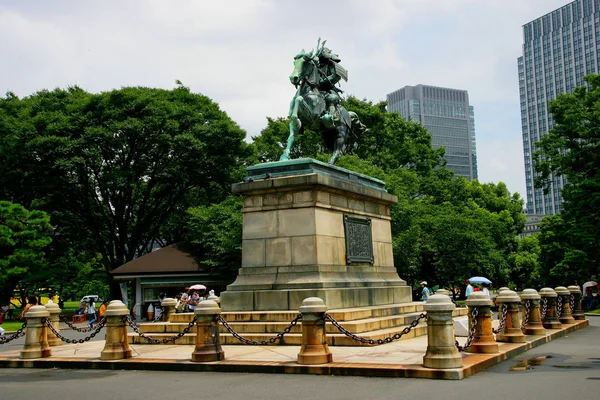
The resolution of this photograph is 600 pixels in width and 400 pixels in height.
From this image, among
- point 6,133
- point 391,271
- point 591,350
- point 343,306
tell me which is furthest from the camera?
point 6,133

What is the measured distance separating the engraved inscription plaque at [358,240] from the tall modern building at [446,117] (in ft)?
364

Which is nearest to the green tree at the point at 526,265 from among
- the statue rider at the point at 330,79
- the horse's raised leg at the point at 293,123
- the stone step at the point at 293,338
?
the statue rider at the point at 330,79

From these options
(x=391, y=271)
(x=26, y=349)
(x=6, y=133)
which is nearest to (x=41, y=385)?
(x=26, y=349)

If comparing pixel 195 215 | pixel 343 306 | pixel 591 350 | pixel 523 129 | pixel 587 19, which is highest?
pixel 587 19

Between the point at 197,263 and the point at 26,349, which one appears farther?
the point at 197,263

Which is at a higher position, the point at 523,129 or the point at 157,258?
the point at 523,129

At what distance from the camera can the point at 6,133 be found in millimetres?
34375

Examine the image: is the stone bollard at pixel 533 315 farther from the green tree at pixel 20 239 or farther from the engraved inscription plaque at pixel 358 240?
the green tree at pixel 20 239

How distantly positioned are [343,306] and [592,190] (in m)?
25.4

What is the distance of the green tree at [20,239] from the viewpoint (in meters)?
32.7

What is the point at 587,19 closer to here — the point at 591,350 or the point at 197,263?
the point at 197,263

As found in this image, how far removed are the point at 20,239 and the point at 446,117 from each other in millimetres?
107486

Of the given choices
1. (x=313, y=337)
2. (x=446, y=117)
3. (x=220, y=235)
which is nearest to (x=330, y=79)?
(x=313, y=337)

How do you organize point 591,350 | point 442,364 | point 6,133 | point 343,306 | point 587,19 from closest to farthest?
point 442,364
point 591,350
point 343,306
point 6,133
point 587,19
